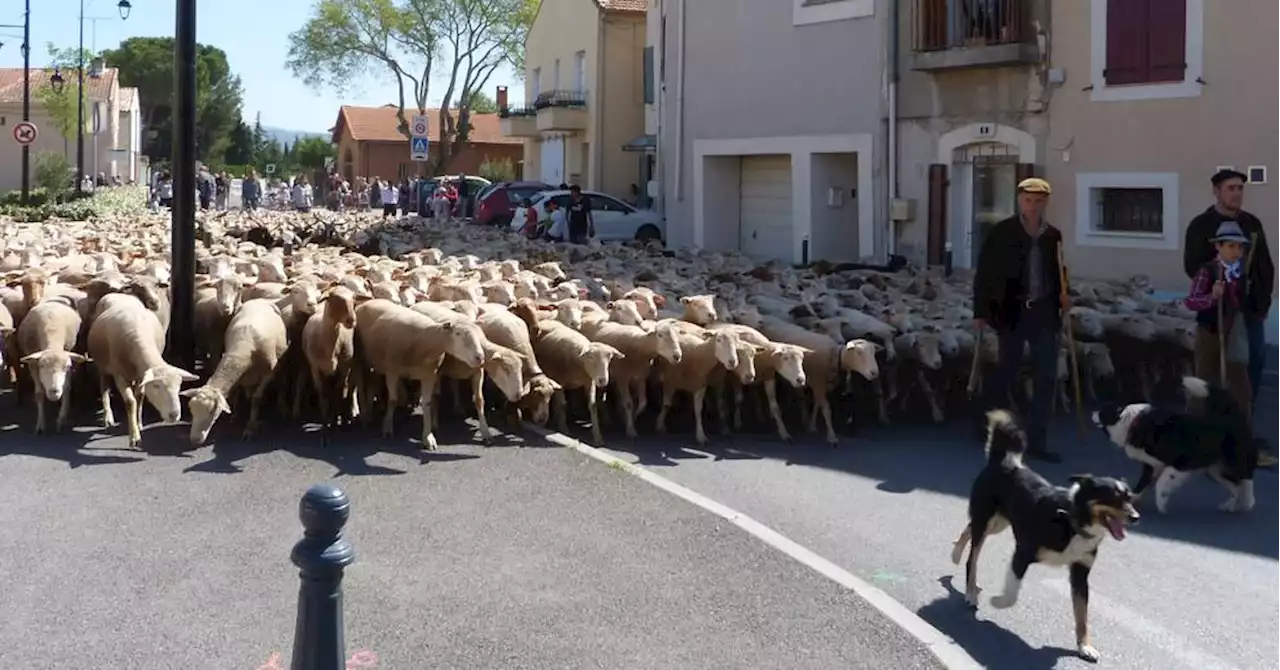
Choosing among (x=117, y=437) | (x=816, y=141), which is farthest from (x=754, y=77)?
(x=117, y=437)

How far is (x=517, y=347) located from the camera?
1028 centimetres

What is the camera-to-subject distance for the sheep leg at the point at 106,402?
984 cm

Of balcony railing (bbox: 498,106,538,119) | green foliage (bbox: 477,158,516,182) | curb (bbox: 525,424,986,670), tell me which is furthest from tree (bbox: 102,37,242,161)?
curb (bbox: 525,424,986,670)

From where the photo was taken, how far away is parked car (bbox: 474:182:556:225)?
34156 mm

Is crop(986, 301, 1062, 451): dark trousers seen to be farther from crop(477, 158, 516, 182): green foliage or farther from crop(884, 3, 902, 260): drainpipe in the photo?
crop(477, 158, 516, 182): green foliage

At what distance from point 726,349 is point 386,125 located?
257 feet

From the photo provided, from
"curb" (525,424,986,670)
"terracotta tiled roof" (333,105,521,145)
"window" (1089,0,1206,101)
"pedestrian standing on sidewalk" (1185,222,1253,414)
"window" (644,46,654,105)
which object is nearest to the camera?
"curb" (525,424,986,670)

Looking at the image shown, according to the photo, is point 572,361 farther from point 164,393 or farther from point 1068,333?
point 1068,333

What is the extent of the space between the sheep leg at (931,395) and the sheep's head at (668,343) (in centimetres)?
222

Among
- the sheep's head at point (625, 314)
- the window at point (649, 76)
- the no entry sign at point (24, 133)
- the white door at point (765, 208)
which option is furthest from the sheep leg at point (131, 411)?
the no entry sign at point (24, 133)

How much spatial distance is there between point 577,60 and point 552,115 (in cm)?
239

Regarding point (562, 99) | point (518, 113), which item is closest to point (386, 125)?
point (518, 113)

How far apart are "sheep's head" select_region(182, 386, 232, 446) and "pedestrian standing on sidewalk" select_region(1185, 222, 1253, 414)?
632 centimetres

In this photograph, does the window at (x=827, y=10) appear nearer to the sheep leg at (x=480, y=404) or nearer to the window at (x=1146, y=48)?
the window at (x=1146, y=48)
